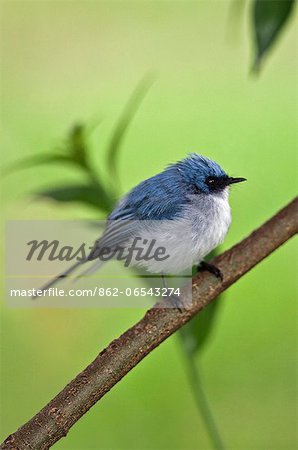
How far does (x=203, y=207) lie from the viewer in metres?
0.73

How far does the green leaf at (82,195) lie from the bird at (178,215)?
4cm

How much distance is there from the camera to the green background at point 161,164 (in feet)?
4.84

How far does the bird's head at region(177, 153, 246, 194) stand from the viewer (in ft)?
2.30

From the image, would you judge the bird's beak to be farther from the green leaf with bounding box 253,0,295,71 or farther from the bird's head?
the green leaf with bounding box 253,0,295,71

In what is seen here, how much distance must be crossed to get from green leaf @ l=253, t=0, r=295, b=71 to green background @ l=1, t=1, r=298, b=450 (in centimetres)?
41

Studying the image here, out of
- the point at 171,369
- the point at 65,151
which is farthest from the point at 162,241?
the point at 171,369

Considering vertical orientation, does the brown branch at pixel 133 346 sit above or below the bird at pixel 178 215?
below

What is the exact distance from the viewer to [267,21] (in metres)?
0.73

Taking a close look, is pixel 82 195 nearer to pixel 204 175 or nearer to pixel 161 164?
pixel 204 175

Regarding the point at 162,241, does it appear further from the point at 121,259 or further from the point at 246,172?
the point at 246,172

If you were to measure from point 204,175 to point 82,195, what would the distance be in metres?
0.17

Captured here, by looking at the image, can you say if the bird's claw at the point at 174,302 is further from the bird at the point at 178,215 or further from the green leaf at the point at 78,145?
the green leaf at the point at 78,145

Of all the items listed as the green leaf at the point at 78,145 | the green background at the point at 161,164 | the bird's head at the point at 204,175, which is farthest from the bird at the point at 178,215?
the green background at the point at 161,164

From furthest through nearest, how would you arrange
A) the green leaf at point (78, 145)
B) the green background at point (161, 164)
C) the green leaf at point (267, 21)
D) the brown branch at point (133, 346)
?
the green background at point (161, 164)
the green leaf at point (78, 145)
the green leaf at point (267, 21)
the brown branch at point (133, 346)
